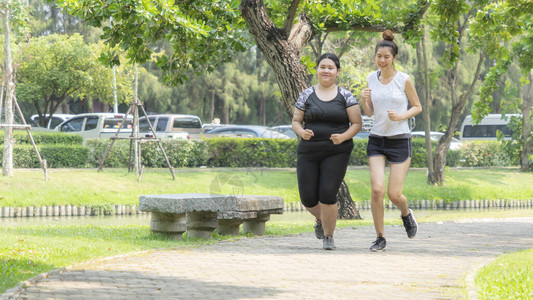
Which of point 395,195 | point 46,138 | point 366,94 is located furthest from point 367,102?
point 46,138

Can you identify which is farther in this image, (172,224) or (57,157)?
(57,157)

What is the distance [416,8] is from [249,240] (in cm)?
597

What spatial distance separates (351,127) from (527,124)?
20.8 m

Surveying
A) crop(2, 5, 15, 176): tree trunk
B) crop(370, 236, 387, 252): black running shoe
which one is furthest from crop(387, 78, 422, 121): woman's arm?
crop(2, 5, 15, 176): tree trunk

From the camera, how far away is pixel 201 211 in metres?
9.01

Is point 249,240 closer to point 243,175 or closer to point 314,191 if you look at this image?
point 314,191

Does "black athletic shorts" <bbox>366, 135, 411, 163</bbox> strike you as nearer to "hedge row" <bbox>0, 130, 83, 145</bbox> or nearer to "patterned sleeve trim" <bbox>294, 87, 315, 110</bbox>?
"patterned sleeve trim" <bbox>294, 87, 315, 110</bbox>

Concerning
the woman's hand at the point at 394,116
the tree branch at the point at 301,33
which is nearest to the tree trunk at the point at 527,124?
the tree branch at the point at 301,33

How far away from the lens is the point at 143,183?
71.7 ft

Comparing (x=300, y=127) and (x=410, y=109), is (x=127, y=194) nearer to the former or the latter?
(x=300, y=127)

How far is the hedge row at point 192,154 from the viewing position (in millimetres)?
24375

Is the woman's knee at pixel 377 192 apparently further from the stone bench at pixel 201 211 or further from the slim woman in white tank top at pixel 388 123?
the stone bench at pixel 201 211

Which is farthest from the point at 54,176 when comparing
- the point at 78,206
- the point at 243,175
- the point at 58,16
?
the point at 58,16

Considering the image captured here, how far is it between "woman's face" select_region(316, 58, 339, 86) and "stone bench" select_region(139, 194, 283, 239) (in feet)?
6.79
